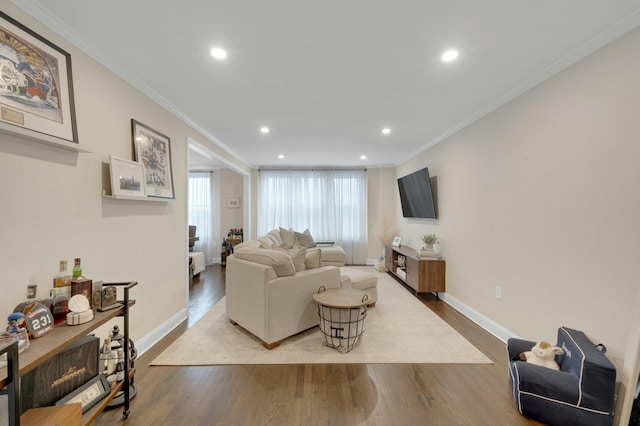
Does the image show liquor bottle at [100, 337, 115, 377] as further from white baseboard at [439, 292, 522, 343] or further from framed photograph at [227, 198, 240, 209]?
framed photograph at [227, 198, 240, 209]

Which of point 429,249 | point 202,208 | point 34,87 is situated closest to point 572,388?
point 429,249

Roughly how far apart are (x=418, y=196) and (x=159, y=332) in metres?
4.25

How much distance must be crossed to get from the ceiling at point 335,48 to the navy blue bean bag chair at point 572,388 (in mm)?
2085

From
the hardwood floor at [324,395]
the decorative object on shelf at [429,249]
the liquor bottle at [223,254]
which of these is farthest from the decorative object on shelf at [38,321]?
the liquor bottle at [223,254]

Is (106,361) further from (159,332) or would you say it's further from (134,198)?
(134,198)

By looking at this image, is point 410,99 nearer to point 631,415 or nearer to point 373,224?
point 631,415

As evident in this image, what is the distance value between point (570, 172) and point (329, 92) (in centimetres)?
212

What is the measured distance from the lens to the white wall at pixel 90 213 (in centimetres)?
142

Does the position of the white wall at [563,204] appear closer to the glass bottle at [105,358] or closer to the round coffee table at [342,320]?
the round coffee table at [342,320]

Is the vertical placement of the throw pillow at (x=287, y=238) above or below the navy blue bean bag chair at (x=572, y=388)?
above

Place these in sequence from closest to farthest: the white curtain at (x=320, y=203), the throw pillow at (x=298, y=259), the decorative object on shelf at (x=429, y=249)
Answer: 1. the throw pillow at (x=298, y=259)
2. the decorative object on shelf at (x=429, y=249)
3. the white curtain at (x=320, y=203)

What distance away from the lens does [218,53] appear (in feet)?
6.23

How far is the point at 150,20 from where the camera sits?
1585mm

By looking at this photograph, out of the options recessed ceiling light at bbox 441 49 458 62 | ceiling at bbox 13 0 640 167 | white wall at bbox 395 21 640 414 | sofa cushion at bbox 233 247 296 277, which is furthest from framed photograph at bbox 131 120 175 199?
white wall at bbox 395 21 640 414
